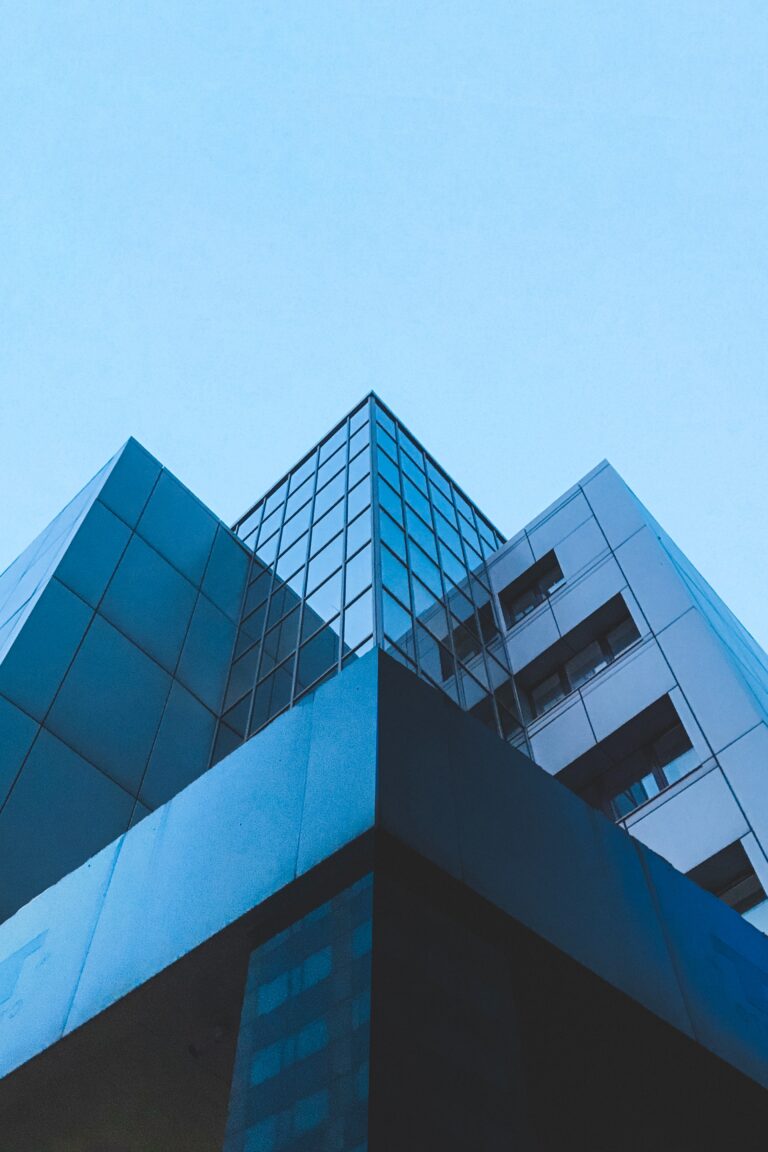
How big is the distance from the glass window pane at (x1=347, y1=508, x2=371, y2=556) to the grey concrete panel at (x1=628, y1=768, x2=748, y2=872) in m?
7.39

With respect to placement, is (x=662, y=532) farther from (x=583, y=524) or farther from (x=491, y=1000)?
(x=491, y=1000)

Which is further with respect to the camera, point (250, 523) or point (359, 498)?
point (250, 523)

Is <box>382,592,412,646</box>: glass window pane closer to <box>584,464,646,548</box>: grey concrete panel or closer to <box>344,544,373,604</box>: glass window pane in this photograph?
<box>344,544,373,604</box>: glass window pane

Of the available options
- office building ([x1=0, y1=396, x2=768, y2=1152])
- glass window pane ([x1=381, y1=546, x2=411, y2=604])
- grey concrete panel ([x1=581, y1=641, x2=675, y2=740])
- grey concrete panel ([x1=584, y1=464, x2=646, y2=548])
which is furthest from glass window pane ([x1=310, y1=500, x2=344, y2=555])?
office building ([x1=0, y1=396, x2=768, y2=1152])

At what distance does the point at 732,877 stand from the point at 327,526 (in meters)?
11.3

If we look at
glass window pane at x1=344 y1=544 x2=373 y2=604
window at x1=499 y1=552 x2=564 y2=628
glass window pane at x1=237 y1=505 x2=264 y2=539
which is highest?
glass window pane at x1=237 y1=505 x2=264 y2=539

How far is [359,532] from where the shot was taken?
1900 centimetres

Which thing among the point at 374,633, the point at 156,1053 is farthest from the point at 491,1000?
the point at 374,633

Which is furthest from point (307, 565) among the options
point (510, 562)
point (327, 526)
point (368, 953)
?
point (368, 953)

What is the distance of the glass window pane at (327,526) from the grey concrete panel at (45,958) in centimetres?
1267

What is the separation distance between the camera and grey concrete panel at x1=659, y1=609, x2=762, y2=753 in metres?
14.5

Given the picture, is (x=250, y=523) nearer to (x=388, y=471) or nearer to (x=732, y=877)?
(x=388, y=471)

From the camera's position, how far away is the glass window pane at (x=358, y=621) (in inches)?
625

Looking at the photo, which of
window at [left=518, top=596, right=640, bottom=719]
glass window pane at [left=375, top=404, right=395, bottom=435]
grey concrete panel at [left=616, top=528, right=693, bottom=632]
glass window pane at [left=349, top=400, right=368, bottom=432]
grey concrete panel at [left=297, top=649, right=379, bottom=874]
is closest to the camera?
grey concrete panel at [left=297, top=649, right=379, bottom=874]
